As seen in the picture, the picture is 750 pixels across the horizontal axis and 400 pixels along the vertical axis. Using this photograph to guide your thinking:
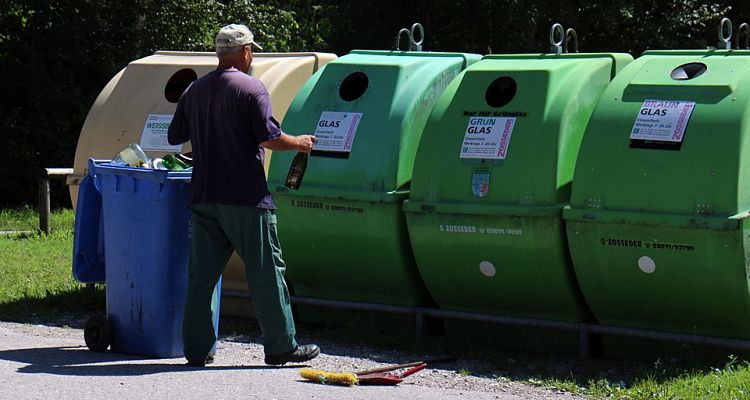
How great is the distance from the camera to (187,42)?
17047mm

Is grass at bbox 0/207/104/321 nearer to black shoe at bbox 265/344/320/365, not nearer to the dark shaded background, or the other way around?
black shoe at bbox 265/344/320/365

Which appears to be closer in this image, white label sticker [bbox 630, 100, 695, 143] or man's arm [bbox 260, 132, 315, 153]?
man's arm [bbox 260, 132, 315, 153]

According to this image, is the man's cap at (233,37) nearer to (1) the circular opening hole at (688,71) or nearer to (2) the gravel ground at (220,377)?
(2) the gravel ground at (220,377)

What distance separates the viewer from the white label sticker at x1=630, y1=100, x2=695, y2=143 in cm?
607

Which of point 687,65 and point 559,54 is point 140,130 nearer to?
point 559,54

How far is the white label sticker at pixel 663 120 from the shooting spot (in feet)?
19.9

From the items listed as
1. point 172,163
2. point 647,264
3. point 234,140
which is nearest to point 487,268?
point 647,264

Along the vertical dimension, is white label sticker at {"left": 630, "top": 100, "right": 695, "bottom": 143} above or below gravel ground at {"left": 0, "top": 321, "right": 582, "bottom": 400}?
above

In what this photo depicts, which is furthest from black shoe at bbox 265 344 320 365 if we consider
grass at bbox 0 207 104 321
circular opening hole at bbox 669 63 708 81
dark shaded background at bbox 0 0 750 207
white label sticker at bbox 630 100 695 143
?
dark shaded background at bbox 0 0 750 207

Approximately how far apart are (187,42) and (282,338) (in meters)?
11.6

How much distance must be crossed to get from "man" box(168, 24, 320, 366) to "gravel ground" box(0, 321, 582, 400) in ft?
0.68

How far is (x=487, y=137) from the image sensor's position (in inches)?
258

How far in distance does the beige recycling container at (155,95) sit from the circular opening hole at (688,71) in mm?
2508

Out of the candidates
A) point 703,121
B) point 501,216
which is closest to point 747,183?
point 703,121
